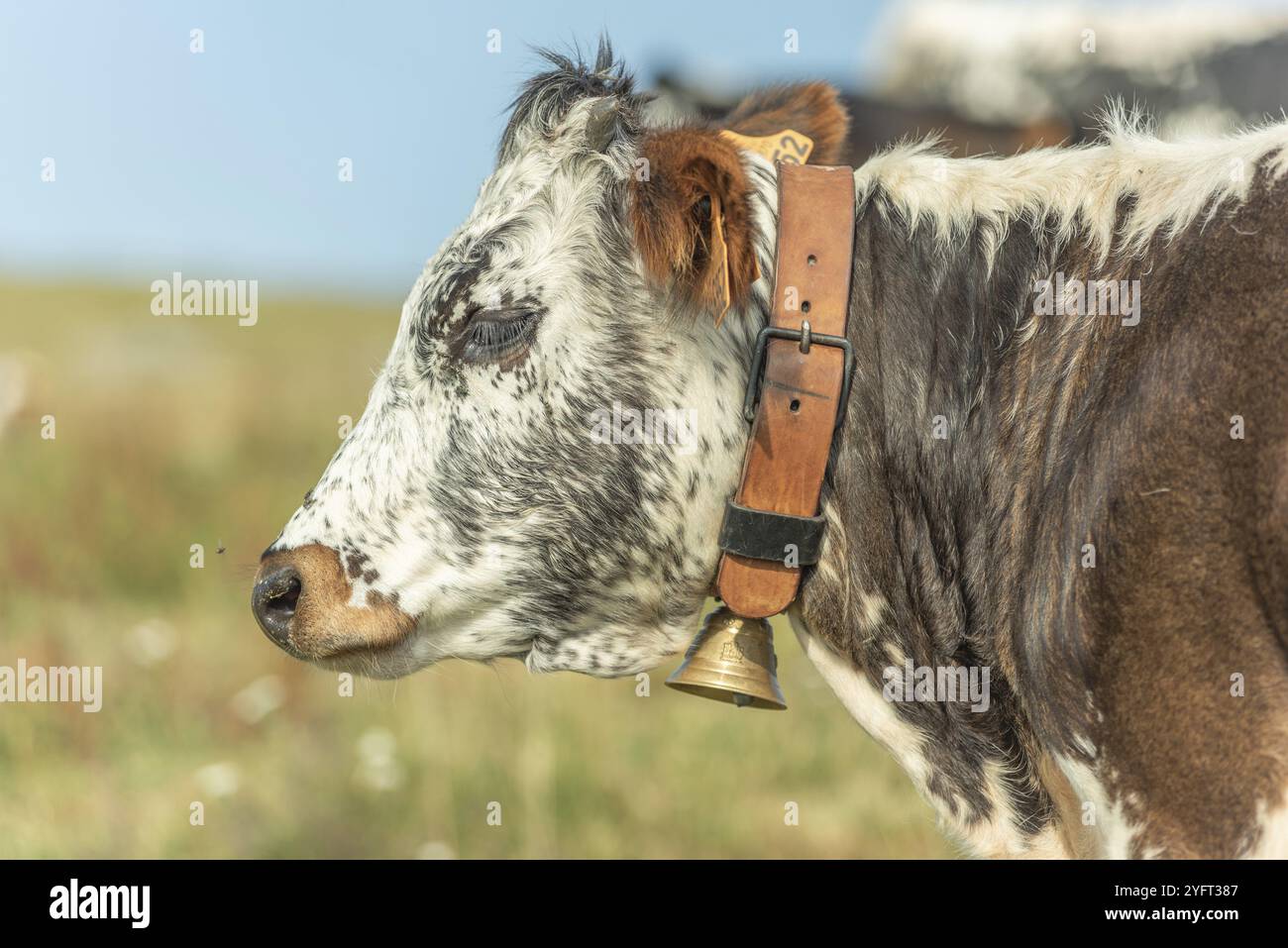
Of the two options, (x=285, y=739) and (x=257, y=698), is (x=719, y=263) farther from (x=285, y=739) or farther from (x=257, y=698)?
(x=257, y=698)

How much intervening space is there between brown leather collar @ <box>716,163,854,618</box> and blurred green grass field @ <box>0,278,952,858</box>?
1367 mm

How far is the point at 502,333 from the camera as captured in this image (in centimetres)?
287

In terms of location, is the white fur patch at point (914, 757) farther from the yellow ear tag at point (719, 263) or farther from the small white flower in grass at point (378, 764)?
the small white flower in grass at point (378, 764)

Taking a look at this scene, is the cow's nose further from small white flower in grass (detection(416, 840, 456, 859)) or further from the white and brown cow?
small white flower in grass (detection(416, 840, 456, 859))

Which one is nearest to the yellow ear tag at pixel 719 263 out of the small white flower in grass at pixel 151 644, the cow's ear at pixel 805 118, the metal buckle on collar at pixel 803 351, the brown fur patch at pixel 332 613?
the metal buckle on collar at pixel 803 351

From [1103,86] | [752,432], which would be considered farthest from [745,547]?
[1103,86]

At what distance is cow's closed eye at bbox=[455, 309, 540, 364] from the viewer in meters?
2.87

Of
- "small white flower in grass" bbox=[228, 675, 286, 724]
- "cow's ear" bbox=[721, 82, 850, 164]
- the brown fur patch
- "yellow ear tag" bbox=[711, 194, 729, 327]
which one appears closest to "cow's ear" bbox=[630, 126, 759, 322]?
"yellow ear tag" bbox=[711, 194, 729, 327]

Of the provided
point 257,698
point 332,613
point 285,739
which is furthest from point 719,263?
point 257,698

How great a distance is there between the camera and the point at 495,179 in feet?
10.3

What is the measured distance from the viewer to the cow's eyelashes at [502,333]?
113 inches

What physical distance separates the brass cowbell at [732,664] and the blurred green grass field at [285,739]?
1.28 metres

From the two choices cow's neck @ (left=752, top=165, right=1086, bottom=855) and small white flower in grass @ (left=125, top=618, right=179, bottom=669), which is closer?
cow's neck @ (left=752, top=165, right=1086, bottom=855)

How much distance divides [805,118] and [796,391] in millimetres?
993
